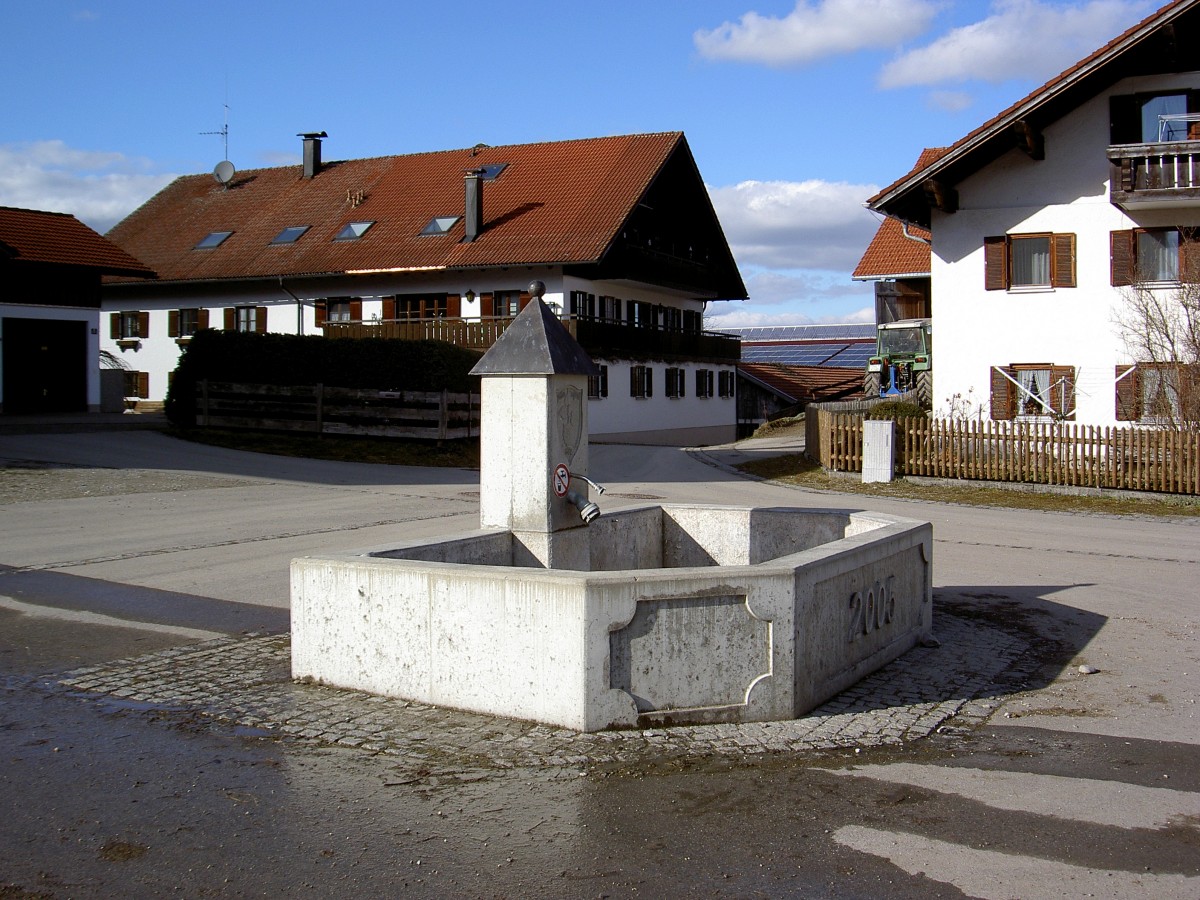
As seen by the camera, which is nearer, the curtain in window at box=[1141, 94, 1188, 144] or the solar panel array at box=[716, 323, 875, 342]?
the curtain in window at box=[1141, 94, 1188, 144]

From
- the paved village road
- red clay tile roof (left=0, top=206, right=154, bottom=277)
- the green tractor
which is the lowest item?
the paved village road

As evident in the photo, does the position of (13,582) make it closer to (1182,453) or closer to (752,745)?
(752,745)

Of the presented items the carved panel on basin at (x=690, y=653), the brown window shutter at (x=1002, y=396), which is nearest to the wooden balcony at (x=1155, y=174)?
the brown window shutter at (x=1002, y=396)

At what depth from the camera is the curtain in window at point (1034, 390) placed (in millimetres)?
28547

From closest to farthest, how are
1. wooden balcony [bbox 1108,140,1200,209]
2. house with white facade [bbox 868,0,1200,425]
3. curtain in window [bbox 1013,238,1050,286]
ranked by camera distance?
1. wooden balcony [bbox 1108,140,1200,209]
2. house with white facade [bbox 868,0,1200,425]
3. curtain in window [bbox 1013,238,1050,286]

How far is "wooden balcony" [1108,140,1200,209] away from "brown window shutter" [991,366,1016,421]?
4551 millimetres

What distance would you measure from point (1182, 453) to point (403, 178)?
110 feet

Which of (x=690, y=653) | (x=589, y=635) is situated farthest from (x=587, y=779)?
(x=690, y=653)

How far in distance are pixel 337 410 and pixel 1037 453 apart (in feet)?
52.5

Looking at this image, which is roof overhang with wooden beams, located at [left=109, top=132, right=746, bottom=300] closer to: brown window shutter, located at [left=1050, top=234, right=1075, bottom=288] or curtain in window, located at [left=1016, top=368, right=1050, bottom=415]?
curtain in window, located at [left=1016, top=368, right=1050, bottom=415]

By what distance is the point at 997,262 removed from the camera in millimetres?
28688

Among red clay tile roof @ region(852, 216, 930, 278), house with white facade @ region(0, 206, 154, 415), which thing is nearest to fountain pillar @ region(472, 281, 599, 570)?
house with white facade @ region(0, 206, 154, 415)

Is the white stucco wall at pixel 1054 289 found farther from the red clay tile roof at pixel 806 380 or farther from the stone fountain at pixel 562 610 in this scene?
Answer: the red clay tile roof at pixel 806 380

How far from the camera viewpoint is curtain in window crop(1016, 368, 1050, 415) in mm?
28547
